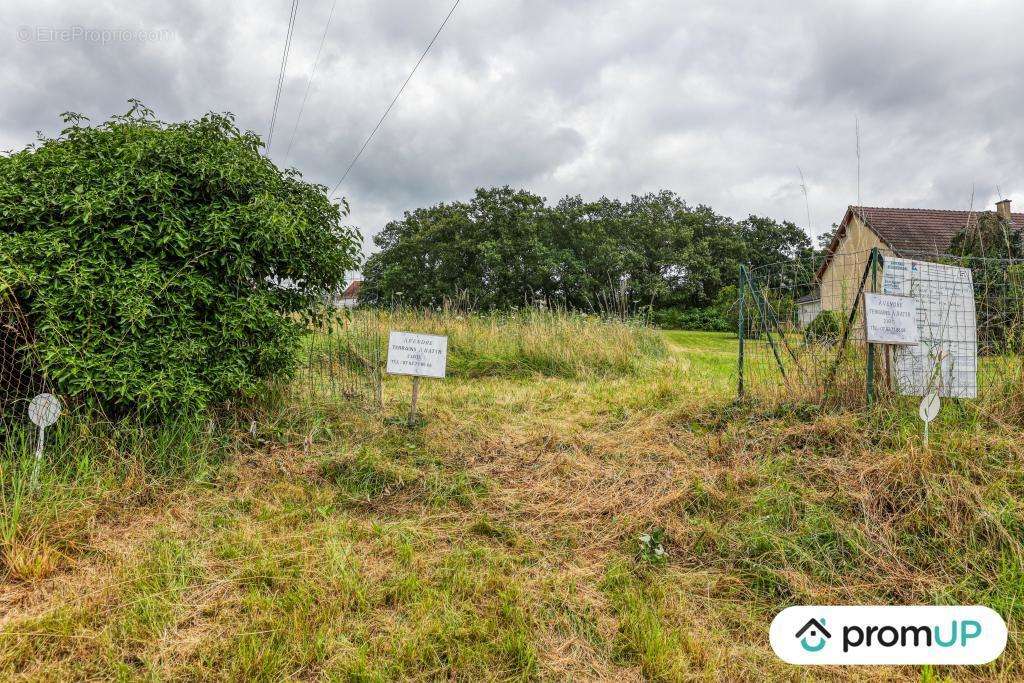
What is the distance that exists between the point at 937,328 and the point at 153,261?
18.9ft

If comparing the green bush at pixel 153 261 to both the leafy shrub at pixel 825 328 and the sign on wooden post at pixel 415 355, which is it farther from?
the leafy shrub at pixel 825 328

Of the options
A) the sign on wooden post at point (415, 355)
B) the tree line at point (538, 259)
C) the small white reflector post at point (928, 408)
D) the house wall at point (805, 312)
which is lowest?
the small white reflector post at point (928, 408)

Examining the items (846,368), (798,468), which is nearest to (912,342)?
(846,368)

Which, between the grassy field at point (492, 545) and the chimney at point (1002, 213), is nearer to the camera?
the grassy field at point (492, 545)

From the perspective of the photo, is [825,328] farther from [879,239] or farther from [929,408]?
[929,408]

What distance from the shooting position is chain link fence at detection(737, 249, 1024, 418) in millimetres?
3811

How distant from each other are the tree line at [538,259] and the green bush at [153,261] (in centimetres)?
1043

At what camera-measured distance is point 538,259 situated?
68.8ft

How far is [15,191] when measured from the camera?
3262mm

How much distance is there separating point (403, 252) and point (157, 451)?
22.5 metres

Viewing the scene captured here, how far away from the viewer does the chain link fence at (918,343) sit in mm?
3811

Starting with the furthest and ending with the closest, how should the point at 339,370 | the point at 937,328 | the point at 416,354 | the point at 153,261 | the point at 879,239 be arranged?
the point at 339,370
the point at 416,354
the point at 879,239
the point at 937,328
the point at 153,261

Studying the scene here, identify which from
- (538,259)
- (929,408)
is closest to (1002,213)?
(929,408)

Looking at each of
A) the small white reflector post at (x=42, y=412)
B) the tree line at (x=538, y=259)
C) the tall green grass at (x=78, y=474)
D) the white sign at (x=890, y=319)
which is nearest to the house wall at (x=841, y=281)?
the white sign at (x=890, y=319)
